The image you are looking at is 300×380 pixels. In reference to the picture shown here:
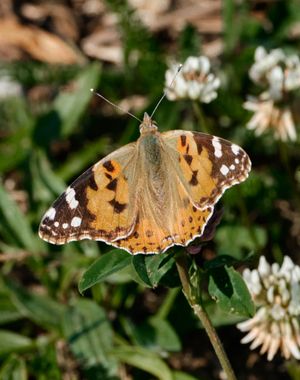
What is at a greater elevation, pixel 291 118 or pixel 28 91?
pixel 28 91

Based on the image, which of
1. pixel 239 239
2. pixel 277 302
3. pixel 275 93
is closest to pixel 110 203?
pixel 277 302

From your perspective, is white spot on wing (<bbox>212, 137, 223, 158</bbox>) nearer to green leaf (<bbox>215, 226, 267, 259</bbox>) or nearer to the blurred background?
the blurred background

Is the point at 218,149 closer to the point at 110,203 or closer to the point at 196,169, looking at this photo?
the point at 196,169

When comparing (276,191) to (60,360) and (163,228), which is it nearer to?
(60,360)

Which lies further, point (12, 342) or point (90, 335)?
point (12, 342)

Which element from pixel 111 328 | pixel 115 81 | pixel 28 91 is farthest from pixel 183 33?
pixel 111 328

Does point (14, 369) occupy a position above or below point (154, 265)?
below
